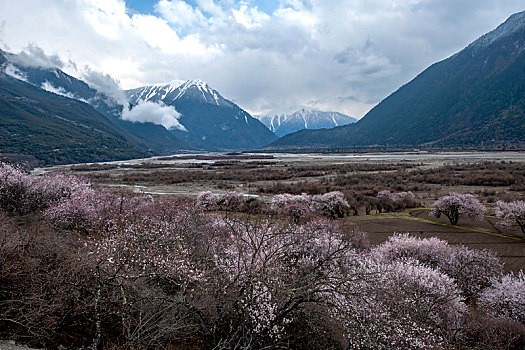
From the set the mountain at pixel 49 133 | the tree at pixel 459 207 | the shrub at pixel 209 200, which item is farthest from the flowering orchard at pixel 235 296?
the mountain at pixel 49 133

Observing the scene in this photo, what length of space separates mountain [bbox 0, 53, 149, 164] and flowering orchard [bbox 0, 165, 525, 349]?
11176 centimetres

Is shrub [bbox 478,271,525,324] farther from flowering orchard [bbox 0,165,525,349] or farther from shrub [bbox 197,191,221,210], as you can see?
shrub [bbox 197,191,221,210]

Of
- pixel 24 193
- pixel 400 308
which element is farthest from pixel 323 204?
pixel 24 193

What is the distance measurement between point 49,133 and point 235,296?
156 meters

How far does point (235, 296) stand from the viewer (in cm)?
636

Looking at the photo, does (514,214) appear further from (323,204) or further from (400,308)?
(400,308)

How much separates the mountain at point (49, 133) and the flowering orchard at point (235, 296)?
11176 cm

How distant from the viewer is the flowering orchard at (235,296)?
17.5ft

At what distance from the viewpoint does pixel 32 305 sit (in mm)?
5180

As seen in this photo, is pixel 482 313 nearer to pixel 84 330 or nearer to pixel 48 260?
pixel 84 330

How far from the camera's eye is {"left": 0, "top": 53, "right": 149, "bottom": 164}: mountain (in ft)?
342

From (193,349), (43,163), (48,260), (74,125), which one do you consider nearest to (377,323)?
(193,349)

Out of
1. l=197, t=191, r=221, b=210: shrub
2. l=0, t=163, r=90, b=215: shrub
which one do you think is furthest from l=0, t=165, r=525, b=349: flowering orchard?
l=197, t=191, r=221, b=210: shrub

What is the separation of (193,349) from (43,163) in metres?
115
